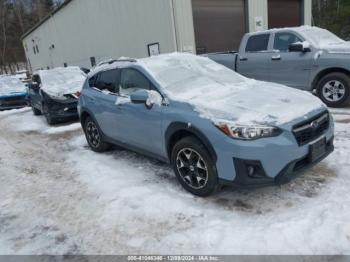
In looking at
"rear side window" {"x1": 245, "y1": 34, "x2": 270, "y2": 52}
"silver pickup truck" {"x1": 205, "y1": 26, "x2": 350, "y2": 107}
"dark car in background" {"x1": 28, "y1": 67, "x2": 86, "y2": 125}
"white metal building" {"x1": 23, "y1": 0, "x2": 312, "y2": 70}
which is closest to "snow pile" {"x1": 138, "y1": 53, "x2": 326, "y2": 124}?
→ "silver pickup truck" {"x1": 205, "y1": 26, "x2": 350, "y2": 107}

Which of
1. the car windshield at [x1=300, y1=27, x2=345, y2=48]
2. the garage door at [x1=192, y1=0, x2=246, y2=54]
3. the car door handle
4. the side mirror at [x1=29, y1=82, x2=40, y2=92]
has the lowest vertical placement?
the side mirror at [x1=29, y1=82, x2=40, y2=92]

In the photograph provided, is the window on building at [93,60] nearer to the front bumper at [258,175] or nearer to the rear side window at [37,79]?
the rear side window at [37,79]

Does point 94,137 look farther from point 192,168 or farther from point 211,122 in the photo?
point 211,122

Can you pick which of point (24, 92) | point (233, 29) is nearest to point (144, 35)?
point (233, 29)

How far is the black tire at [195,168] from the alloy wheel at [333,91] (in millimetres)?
5117

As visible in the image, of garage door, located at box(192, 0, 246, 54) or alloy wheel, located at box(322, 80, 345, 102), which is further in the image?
garage door, located at box(192, 0, 246, 54)

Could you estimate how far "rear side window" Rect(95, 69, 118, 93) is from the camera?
5.34 metres

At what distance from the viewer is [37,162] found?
6129mm

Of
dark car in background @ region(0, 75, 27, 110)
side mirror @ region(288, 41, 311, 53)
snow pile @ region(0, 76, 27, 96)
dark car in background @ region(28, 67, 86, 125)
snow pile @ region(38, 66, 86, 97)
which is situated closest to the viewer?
side mirror @ region(288, 41, 311, 53)

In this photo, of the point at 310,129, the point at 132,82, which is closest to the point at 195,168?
the point at 310,129

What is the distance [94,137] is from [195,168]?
2916 millimetres

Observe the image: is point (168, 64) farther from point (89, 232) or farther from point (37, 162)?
point (37, 162)

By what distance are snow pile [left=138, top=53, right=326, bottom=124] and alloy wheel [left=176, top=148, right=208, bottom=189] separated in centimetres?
52

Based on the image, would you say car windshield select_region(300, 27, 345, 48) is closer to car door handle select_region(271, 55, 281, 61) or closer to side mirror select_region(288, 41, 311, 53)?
side mirror select_region(288, 41, 311, 53)
